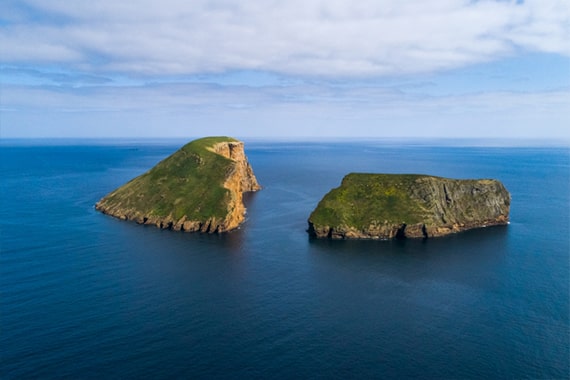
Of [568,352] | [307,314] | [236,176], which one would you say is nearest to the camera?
[568,352]

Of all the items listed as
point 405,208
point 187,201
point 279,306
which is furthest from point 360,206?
point 279,306

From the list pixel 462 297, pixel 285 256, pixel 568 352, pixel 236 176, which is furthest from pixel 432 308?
pixel 236 176

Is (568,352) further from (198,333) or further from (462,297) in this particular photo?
(198,333)

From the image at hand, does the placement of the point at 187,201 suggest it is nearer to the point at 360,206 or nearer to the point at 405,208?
the point at 360,206

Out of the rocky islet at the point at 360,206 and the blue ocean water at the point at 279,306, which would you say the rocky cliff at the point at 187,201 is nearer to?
the rocky islet at the point at 360,206

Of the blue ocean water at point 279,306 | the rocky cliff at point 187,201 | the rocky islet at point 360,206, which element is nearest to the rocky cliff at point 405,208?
the rocky islet at point 360,206

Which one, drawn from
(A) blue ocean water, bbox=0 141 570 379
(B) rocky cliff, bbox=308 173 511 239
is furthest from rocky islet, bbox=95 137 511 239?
(A) blue ocean water, bbox=0 141 570 379
